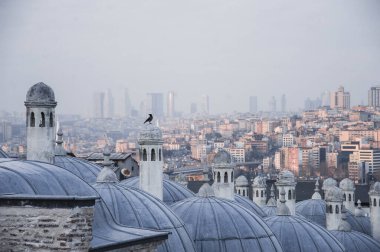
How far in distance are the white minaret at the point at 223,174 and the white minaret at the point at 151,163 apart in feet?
10.3

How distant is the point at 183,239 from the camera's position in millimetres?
12156

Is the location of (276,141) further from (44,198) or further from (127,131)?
(44,198)

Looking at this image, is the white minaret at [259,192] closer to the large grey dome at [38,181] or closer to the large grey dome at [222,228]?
the large grey dome at [222,228]

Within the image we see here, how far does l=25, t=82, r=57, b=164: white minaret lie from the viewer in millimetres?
12305

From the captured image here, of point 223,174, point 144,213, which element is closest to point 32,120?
point 144,213

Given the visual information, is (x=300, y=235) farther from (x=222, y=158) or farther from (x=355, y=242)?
(x=355, y=242)

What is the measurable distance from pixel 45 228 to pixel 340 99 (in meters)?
133

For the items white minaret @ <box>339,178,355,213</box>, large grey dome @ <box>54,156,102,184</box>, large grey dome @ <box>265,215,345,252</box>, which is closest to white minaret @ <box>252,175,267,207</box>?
white minaret @ <box>339,178,355,213</box>

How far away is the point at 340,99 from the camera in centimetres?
13825

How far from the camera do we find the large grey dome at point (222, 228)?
13.9m

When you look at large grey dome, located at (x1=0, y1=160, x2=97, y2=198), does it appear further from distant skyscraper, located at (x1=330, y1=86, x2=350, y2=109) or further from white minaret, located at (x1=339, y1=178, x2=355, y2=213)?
distant skyscraper, located at (x1=330, y1=86, x2=350, y2=109)


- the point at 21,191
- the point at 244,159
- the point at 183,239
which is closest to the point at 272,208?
the point at 183,239

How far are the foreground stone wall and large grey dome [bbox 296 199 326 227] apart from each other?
1888cm

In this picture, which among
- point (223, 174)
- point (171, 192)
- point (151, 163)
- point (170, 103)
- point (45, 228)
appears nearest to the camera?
point (45, 228)
